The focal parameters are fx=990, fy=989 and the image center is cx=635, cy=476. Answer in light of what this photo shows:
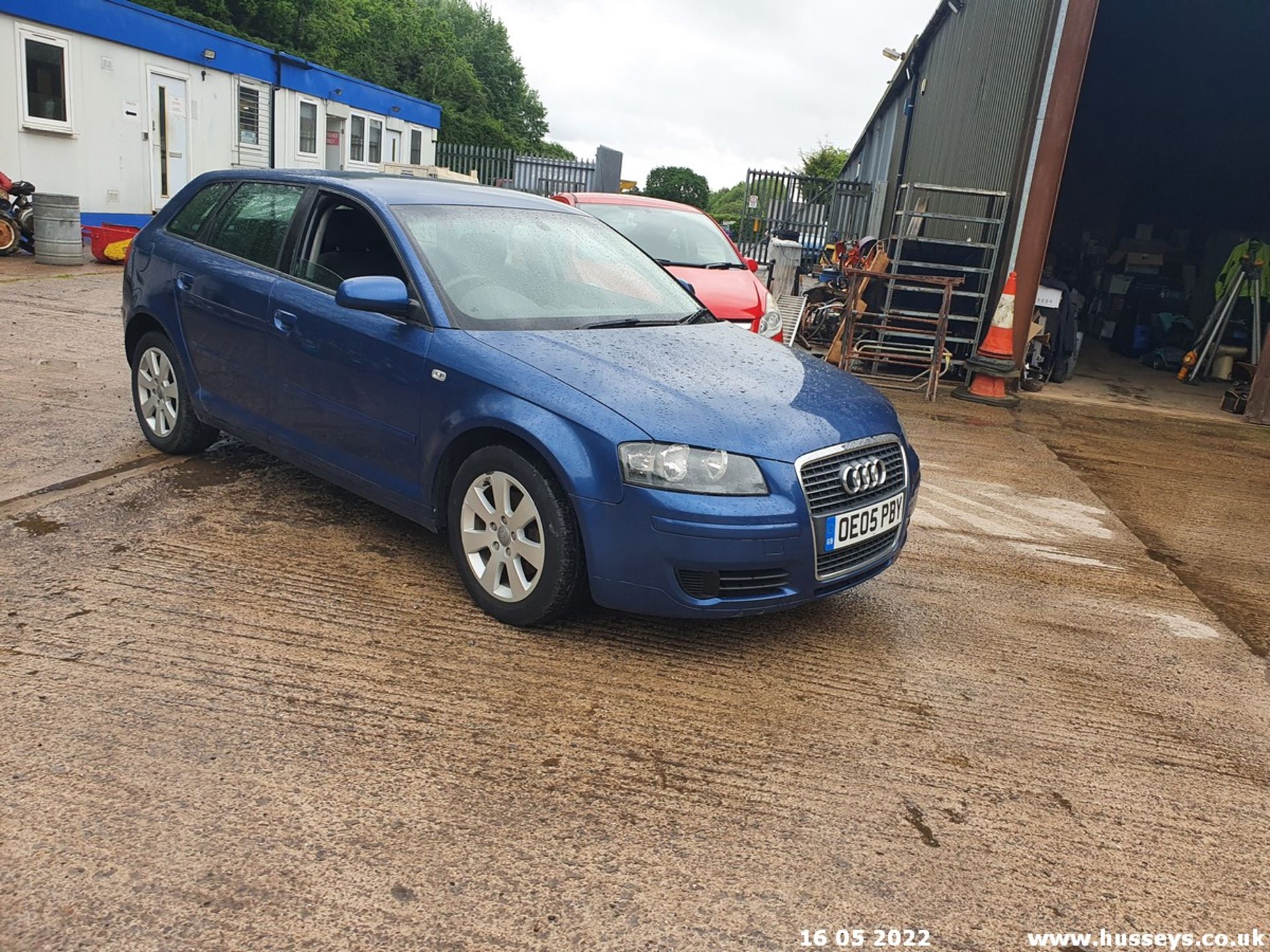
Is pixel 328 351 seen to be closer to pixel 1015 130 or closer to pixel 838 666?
pixel 838 666

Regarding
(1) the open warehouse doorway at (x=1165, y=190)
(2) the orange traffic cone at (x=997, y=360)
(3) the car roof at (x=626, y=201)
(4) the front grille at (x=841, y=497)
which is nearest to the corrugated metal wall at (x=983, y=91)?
(2) the orange traffic cone at (x=997, y=360)

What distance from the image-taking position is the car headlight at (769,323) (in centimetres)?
799

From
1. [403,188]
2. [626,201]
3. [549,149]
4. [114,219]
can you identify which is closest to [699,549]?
[403,188]

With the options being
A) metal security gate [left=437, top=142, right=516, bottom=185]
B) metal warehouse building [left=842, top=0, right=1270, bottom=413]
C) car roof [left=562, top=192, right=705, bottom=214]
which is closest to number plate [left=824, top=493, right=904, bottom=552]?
car roof [left=562, top=192, right=705, bottom=214]

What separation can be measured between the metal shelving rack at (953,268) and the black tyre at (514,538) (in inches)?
268

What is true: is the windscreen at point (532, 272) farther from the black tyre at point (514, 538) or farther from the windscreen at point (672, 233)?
the windscreen at point (672, 233)

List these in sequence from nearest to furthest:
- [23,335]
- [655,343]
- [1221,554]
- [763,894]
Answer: [763,894]
[655,343]
[1221,554]
[23,335]

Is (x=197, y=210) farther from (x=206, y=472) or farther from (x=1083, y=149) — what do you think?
(x=1083, y=149)

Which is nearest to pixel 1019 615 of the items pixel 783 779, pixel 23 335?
pixel 783 779

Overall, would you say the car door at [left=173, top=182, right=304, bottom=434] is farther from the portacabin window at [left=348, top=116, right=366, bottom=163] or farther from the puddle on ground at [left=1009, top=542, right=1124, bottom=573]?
the portacabin window at [left=348, top=116, right=366, bottom=163]

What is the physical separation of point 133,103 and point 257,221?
14685mm

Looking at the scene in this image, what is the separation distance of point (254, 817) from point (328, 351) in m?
2.18

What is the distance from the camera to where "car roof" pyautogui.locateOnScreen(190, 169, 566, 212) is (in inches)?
174

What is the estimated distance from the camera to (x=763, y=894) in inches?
94.3
